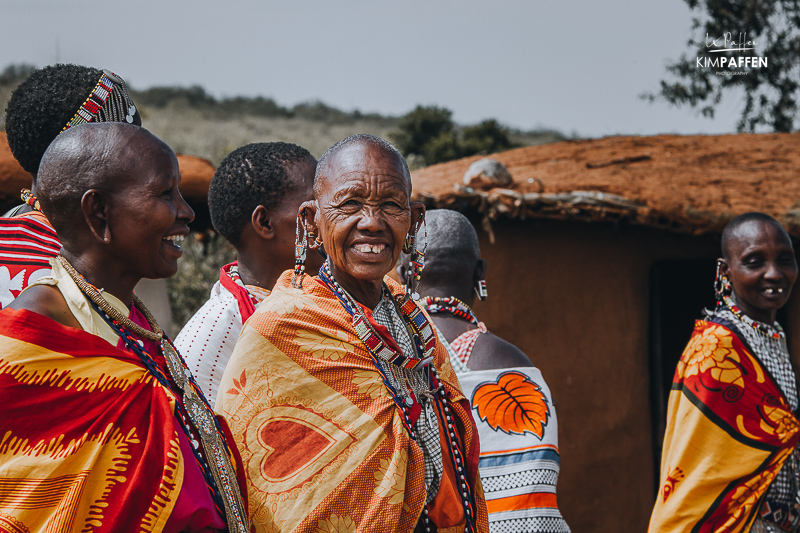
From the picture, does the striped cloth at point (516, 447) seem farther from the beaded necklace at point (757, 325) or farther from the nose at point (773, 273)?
the nose at point (773, 273)

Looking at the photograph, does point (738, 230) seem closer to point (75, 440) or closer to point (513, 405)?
point (513, 405)

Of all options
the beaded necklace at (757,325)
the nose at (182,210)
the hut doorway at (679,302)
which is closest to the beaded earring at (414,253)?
the nose at (182,210)

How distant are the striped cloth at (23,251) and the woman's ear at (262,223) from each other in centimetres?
84

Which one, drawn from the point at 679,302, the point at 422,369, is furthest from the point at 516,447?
the point at 679,302

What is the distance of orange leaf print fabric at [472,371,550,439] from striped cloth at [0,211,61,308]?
1.58m

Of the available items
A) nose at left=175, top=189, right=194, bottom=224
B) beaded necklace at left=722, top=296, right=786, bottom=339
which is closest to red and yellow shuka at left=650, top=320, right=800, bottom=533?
beaded necklace at left=722, top=296, right=786, bottom=339

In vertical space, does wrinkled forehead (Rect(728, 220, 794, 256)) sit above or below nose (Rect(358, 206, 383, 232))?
below

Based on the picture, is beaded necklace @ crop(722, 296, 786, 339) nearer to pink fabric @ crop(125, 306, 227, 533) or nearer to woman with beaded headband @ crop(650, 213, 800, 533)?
woman with beaded headband @ crop(650, 213, 800, 533)

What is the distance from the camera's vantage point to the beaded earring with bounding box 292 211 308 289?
232cm

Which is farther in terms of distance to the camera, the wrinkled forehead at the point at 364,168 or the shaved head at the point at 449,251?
the shaved head at the point at 449,251

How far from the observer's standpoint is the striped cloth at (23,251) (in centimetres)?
224

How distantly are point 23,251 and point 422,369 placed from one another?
49.4 inches

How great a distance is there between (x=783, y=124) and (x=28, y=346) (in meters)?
15.0

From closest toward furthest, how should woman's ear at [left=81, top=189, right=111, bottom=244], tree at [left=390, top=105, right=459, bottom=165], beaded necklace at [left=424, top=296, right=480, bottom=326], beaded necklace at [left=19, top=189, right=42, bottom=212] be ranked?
woman's ear at [left=81, top=189, right=111, bottom=244] → beaded necklace at [left=19, top=189, right=42, bottom=212] → beaded necklace at [left=424, top=296, right=480, bottom=326] → tree at [left=390, top=105, right=459, bottom=165]
